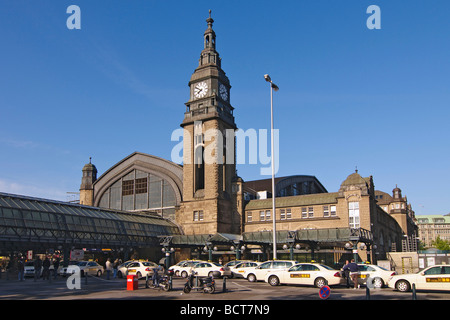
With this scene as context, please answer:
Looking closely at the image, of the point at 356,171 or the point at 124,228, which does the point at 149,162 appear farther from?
the point at 356,171

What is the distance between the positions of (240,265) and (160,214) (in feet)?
105

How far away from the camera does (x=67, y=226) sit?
4716cm

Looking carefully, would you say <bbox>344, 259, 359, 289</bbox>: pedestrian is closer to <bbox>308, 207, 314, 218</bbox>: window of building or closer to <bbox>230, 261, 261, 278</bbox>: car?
<bbox>230, 261, 261, 278</bbox>: car

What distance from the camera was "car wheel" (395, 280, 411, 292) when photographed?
24953 mm

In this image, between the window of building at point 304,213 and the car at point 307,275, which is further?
the window of building at point 304,213

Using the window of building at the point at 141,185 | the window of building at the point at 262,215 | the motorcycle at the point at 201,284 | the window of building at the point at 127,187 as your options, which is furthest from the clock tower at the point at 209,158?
the motorcycle at the point at 201,284

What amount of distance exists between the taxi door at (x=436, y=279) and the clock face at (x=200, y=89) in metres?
46.5

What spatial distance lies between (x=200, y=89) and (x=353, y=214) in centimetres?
2898

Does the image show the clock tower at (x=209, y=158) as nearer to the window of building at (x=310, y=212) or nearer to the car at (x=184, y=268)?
the window of building at (x=310, y=212)

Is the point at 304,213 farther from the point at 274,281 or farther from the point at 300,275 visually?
the point at 300,275

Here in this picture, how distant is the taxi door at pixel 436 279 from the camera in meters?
23.7

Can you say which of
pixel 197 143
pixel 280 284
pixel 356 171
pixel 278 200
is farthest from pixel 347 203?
pixel 280 284
